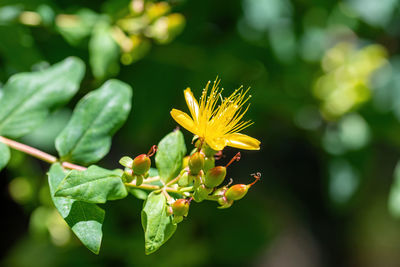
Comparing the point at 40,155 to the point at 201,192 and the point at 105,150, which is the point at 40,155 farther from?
the point at 201,192

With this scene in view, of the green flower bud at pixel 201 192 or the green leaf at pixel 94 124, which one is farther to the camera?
the green leaf at pixel 94 124

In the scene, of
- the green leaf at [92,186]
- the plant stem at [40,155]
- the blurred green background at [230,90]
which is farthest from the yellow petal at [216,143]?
the blurred green background at [230,90]

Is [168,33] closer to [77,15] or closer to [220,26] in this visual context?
[77,15]

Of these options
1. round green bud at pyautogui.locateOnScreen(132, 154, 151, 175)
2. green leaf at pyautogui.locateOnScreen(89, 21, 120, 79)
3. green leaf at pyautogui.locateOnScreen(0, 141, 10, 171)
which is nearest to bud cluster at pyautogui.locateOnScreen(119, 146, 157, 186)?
round green bud at pyautogui.locateOnScreen(132, 154, 151, 175)

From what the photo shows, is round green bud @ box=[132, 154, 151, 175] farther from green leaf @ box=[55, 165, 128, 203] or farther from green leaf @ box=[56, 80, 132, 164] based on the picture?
green leaf @ box=[56, 80, 132, 164]

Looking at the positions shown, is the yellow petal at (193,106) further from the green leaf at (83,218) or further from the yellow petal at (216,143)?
the green leaf at (83,218)
